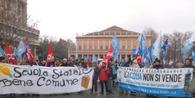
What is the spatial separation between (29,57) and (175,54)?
69.5 metres

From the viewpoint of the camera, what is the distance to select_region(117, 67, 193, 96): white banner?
62.0ft

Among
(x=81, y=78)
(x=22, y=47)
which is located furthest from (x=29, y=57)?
(x=81, y=78)

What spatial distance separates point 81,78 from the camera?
21.3 metres

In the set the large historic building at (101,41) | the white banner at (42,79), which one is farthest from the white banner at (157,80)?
the large historic building at (101,41)

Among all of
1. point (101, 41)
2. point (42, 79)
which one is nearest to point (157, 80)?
point (42, 79)

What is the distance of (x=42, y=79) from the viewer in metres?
20.0

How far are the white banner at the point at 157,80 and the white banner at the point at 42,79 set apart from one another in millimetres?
1724

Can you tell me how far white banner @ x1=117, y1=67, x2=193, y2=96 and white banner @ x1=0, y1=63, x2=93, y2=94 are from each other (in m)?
1.72

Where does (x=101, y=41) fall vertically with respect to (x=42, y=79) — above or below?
above

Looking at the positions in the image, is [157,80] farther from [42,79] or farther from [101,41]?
[101,41]

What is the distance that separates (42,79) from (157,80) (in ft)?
14.8

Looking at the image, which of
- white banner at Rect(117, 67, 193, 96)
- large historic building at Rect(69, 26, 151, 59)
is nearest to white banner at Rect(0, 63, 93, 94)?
white banner at Rect(117, 67, 193, 96)

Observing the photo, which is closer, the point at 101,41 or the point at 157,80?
the point at 157,80

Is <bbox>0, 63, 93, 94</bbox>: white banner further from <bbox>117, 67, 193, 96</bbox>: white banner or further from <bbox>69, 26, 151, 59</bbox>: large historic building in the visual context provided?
<bbox>69, 26, 151, 59</bbox>: large historic building
